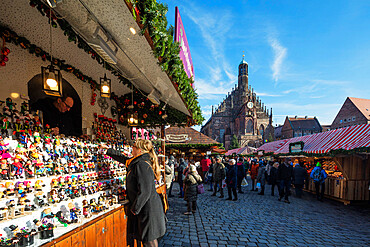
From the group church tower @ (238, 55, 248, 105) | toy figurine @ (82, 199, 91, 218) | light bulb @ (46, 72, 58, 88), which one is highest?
church tower @ (238, 55, 248, 105)

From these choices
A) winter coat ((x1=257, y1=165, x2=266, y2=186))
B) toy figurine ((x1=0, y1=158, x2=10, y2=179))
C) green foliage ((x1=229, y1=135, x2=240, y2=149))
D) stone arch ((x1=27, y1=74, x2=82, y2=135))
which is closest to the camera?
toy figurine ((x1=0, y1=158, x2=10, y2=179))

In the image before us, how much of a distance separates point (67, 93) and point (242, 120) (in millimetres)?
52508

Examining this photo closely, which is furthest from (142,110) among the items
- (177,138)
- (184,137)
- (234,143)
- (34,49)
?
(234,143)

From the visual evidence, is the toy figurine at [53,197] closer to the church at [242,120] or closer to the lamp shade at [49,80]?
the lamp shade at [49,80]

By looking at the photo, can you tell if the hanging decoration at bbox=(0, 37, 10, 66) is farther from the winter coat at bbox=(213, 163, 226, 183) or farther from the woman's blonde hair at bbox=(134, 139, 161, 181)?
the winter coat at bbox=(213, 163, 226, 183)

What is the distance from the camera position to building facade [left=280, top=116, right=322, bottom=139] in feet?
192

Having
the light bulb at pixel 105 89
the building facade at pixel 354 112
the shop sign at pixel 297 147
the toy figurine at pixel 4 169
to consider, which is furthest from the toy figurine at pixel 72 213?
the building facade at pixel 354 112

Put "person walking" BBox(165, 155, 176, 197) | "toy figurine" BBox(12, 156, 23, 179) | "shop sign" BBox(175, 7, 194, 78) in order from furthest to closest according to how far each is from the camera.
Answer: "person walking" BBox(165, 155, 176, 197) → "shop sign" BBox(175, 7, 194, 78) → "toy figurine" BBox(12, 156, 23, 179)

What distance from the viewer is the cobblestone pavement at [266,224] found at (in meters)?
4.32

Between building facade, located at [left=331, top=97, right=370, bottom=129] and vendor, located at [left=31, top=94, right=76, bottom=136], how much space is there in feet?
153

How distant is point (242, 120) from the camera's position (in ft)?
176

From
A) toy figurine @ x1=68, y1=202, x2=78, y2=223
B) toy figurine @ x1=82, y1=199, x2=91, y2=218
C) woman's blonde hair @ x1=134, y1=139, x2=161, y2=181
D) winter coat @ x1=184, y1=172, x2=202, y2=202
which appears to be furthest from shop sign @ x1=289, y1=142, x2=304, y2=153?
toy figurine @ x1=68, y1=202, x2=78, y2=223

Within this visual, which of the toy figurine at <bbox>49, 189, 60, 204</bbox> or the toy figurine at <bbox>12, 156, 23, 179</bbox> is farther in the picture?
the toy figurine at <bbox>49, 189, 60, 204</bbox>

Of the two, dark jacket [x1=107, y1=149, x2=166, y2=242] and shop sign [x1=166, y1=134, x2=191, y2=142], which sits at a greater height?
dark jacket [x1=107, y1=149, x2=166, y2=242]
